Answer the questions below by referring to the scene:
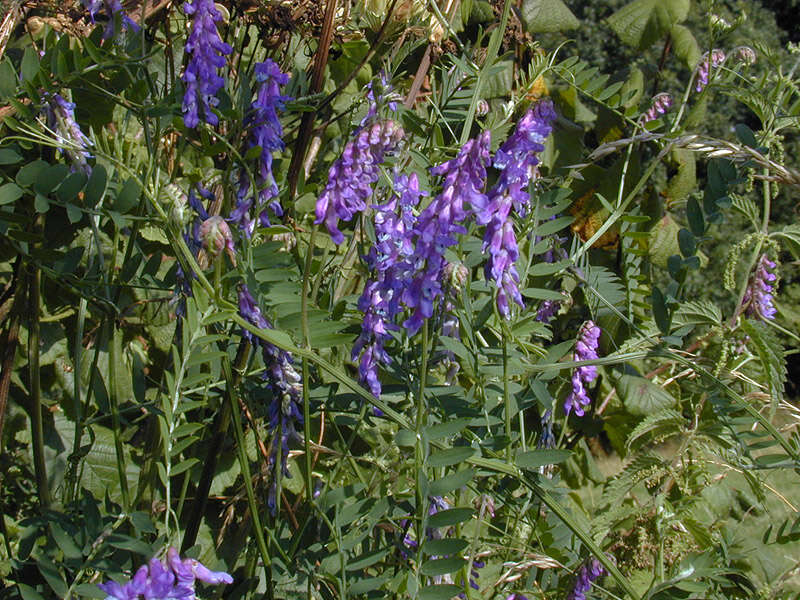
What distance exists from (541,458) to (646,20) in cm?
231

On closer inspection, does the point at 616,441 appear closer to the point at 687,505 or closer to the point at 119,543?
the point at 687,505

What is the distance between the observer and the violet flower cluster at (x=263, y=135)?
96 centimetres

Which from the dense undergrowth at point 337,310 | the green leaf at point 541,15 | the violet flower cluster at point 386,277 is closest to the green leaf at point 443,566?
the dense undergrowth at point 337,310

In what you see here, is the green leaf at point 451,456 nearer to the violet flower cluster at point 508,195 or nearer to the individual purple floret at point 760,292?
the violet flower cluster at point 508,195

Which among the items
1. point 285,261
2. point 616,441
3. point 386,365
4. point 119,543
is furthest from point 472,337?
point 616,441

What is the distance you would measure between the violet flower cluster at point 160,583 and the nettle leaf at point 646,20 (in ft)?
8.42

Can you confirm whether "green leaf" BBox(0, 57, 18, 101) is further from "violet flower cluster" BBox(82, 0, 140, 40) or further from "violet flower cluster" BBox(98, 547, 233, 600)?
"violet flower cluster" BBox(98, 547, 233, 600)

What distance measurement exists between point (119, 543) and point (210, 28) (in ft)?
2.01

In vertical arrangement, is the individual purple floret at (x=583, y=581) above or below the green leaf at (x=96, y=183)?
below

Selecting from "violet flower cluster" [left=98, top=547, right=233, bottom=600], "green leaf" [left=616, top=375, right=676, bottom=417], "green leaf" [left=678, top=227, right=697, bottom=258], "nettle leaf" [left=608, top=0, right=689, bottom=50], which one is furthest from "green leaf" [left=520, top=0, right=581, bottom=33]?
"violet flower cluster" [left=98, top=547, right=233, bottom=600]

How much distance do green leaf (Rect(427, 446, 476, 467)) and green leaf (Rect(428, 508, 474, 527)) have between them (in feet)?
0.21

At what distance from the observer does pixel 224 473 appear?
181 cm

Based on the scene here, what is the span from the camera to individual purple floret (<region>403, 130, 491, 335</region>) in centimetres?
85

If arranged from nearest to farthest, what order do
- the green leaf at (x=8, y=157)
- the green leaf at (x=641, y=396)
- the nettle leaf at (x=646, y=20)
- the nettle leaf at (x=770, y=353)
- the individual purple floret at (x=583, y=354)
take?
the nettle leaf at (x=770, y=353) → the green leaf at (x=8, y=157) → the individual purple floret at (x=583, y=354) → the green leaf at (x=641, y=396) → the nettle leaf at (x=646, y=20)
